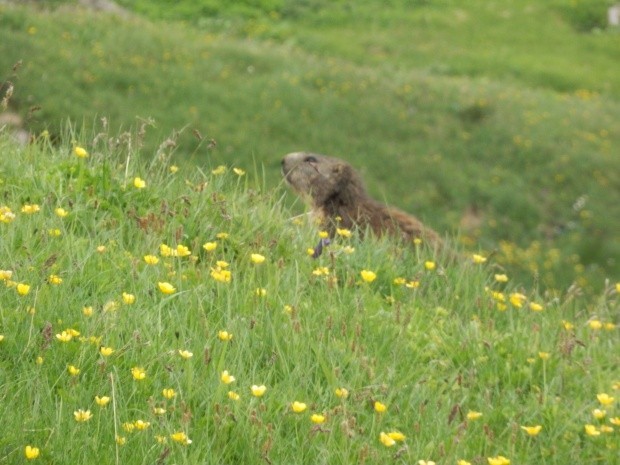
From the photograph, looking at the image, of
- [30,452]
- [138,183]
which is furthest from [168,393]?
[138,183]

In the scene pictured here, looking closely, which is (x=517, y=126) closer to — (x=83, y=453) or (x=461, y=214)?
(x=461, y=214)

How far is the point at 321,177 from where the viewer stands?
836 centimetres

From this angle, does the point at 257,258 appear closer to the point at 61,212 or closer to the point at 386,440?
the point at 61,212

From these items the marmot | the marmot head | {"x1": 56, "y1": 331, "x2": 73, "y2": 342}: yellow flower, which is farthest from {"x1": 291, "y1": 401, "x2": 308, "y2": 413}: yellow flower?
the marmot head

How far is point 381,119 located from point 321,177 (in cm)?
1162

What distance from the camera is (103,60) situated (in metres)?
18.7

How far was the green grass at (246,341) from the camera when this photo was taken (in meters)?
3.80

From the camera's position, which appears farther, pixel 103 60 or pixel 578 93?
pixel 578 93

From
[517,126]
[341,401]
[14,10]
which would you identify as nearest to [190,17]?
[14,10]

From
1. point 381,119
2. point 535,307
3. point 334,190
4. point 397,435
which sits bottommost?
point 381,119

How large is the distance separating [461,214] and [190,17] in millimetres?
12724

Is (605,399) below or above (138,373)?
below

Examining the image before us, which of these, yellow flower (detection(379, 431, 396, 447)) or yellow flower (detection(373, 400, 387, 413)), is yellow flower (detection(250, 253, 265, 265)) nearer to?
yellow flower (detection(373, 400, 387, 413))

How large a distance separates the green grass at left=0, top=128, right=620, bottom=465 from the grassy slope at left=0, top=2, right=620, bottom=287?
987 centimetres
